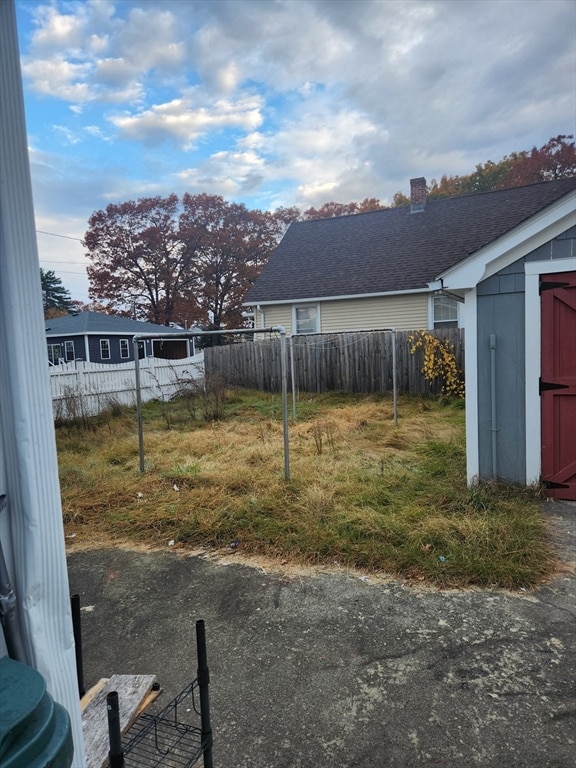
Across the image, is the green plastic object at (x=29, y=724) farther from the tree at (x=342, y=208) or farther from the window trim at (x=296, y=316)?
the tree at (x=342, y=208)

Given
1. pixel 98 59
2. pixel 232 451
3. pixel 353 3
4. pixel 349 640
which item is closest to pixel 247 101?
pixel 353 3

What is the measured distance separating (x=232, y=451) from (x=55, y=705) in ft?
19.2

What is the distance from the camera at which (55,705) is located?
2.41 feet

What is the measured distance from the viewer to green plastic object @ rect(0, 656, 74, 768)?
0.62 m

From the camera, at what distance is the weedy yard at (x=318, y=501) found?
347 centimetres

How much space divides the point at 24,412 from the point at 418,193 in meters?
16.9

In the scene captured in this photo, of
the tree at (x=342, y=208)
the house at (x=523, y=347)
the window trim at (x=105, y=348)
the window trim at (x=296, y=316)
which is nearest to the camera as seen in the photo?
the house at (x=523, y=347)

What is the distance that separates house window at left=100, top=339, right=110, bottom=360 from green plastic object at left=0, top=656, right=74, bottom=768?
77.5ft

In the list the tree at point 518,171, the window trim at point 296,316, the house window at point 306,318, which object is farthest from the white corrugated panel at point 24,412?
the tree at point 518,171

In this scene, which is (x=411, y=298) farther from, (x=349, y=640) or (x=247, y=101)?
(x=349, y=640)

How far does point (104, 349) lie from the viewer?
22875 millimetres

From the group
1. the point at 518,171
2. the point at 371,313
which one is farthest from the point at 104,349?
the point at 518,171

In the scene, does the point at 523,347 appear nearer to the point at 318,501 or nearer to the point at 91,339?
the point at 318,501

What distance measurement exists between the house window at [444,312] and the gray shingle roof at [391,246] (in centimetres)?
73
